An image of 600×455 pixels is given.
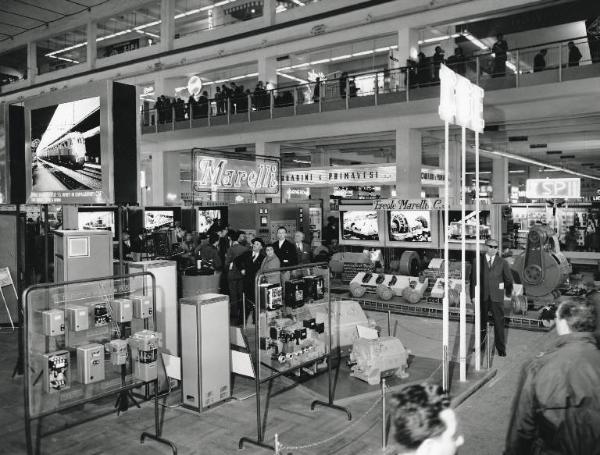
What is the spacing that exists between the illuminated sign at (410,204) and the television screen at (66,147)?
938cm

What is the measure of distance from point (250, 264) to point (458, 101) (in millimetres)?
5414

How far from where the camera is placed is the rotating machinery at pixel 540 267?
38.1ft

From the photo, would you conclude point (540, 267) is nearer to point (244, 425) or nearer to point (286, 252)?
point (286, 252)

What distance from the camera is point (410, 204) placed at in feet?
47.2

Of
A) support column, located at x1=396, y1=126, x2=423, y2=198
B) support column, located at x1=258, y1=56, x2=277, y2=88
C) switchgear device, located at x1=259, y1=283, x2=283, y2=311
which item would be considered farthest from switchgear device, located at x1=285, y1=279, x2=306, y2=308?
support column, located at x1=258, y1=56, x2=277, y2=88

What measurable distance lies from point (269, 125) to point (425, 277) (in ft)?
35.7

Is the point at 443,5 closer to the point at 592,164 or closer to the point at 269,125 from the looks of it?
the point at 269,125

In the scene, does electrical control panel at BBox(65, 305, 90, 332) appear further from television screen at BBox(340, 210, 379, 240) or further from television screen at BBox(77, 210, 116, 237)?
television screen at BBox(77, 210, 116, 237)

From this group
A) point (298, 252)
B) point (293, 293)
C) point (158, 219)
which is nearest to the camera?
point (293, 293)

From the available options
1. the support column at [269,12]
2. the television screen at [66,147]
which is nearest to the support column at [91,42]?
the support column at [269,12]

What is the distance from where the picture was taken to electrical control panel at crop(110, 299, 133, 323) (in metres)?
5.99

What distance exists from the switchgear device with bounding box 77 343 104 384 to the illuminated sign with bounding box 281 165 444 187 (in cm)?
1431

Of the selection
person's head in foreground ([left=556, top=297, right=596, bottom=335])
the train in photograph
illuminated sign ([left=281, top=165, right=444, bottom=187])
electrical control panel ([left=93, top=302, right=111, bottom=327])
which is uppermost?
illuminated sign ([left=281, top=165, right=444, bottom=187])

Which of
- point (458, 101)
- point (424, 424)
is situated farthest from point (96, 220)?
point (424, 424)
